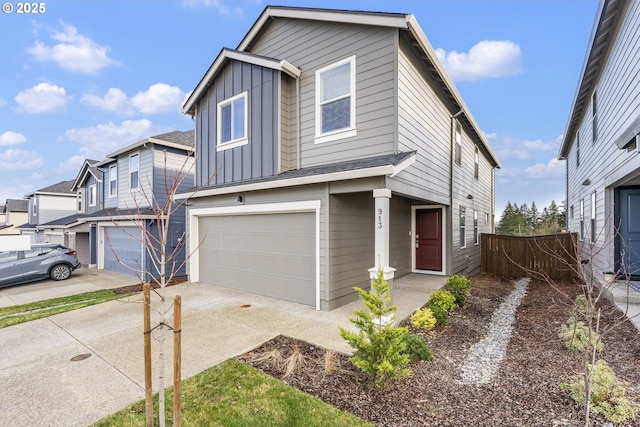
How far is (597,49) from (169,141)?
13804mm

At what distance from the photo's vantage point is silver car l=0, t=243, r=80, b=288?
10.8 metres

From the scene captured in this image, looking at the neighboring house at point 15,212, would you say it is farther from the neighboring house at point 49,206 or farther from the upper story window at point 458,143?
the upper story window at point 458,143

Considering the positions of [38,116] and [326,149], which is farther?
[38,116]

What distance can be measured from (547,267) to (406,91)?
30.1 ft

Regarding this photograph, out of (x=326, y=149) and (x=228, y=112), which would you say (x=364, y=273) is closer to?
(x=326, y=149)

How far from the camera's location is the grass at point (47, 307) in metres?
6.52

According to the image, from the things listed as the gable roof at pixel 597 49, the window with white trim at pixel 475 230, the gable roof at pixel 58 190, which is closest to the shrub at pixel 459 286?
the window with white trim at pixel 475 230

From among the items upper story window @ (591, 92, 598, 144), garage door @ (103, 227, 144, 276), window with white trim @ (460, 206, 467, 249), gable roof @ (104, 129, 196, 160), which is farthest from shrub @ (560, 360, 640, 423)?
garage door @ (103, 227, 144, 276)

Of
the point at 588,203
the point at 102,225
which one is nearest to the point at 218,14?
the point at 102,225

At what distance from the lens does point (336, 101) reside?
269 inches

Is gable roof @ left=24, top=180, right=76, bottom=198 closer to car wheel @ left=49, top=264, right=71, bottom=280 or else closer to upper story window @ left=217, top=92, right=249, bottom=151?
car wheel @ left=49, top=264, right=71, bottom=280

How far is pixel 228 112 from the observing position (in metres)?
8.92

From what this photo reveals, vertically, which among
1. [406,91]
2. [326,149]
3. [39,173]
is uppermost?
[39,173]

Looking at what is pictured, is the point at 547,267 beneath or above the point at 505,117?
beneath
